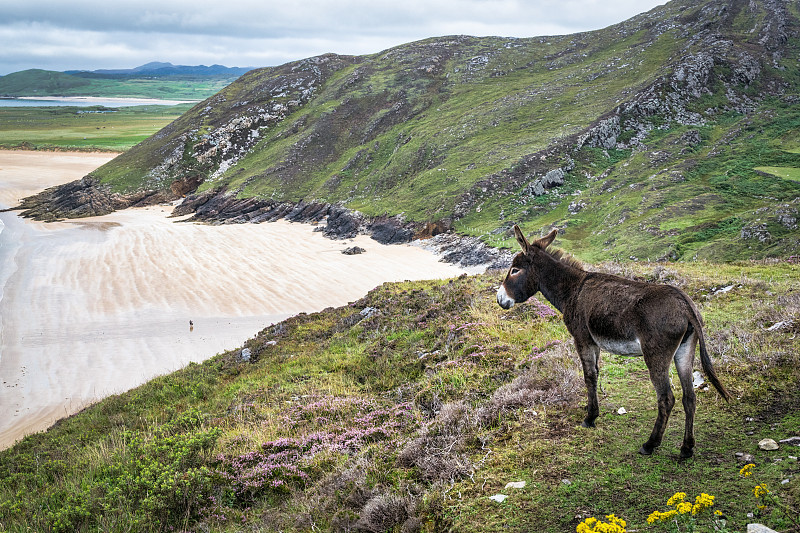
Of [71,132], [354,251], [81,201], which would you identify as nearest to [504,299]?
[354,251]

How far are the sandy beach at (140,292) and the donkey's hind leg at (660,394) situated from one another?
21.7m

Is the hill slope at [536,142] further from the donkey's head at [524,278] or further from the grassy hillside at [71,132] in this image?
the grassy hillside at [71,132]

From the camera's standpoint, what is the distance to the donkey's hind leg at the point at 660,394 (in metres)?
5.49

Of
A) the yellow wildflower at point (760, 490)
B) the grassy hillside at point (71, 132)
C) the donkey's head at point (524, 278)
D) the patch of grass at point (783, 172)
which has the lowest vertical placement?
the yellow wildflower at point (760, 490)

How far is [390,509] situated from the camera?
5730mm

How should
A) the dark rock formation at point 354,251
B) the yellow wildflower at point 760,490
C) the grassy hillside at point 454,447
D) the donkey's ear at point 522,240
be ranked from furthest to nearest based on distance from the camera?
the dark rock formation at point 354,251 < the donkey's ear at point 522,240 < the grassy hillside at point 454,447 < the yellow wildflower at point 760,490

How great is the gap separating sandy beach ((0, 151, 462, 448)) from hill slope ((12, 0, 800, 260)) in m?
8.98

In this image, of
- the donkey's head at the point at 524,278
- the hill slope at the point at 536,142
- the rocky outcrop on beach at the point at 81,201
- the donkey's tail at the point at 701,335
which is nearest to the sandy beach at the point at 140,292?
the rocky outcrop on beach at the point at 81,201

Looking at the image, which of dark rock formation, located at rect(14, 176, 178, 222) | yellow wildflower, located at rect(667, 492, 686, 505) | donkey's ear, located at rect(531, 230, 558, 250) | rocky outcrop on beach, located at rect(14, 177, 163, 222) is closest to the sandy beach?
rocky outcrop on beach, located at rect(14, 177, 163, 222)

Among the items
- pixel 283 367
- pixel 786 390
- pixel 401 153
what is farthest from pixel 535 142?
pixel 786 390

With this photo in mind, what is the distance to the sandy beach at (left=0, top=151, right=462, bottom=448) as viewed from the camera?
2284 cm

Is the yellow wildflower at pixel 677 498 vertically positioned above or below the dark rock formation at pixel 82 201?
below

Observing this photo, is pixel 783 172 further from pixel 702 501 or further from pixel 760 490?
pixel 702 501

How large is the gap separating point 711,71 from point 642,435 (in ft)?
206
